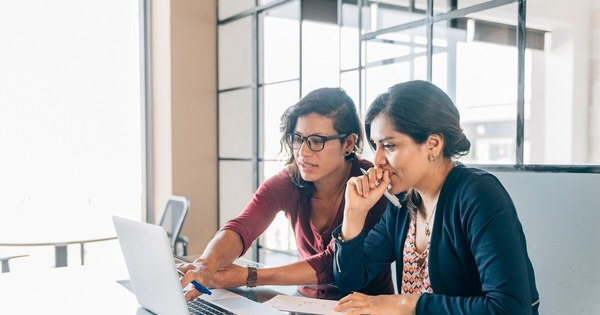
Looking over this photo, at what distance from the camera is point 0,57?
154 inches

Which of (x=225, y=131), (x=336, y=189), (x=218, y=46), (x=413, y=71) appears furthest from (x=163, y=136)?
(x=336, y=189)

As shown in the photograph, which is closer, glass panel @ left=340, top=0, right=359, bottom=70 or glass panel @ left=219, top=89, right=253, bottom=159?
glass panel @ left=340, top=0, right=359, bottom=70

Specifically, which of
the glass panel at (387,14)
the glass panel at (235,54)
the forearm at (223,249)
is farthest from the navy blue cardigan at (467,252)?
the glass panel at (235,54)

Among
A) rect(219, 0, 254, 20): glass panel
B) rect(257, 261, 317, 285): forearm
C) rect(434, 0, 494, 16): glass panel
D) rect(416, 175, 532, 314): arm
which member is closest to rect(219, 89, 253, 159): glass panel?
rect(219, 0, 254, 20): glass panel

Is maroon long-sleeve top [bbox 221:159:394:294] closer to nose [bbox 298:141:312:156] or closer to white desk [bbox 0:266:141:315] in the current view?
nose [bbox 298:141:312:156]

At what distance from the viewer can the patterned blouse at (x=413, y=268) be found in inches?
A: 53.0

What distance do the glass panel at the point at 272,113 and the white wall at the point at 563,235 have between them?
2.02 metres

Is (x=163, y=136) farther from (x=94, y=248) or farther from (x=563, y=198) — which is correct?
(x=563, y=198)

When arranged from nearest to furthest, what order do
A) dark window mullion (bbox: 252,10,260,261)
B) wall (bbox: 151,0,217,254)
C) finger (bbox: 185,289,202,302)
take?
finger (bbox: 185,289,202,302) < dark window mullion (bbox: 252,10,260,261) < wall (bbox: 151,0,217,254)

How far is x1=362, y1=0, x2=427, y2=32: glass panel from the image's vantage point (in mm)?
2732

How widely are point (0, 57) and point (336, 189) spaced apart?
328cm

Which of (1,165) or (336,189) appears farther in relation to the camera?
(1,165)

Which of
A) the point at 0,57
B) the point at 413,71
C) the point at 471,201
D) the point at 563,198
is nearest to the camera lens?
the point at 471,201

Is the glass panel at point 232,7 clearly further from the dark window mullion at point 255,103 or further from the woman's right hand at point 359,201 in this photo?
the woman's right hand at point 359,201
